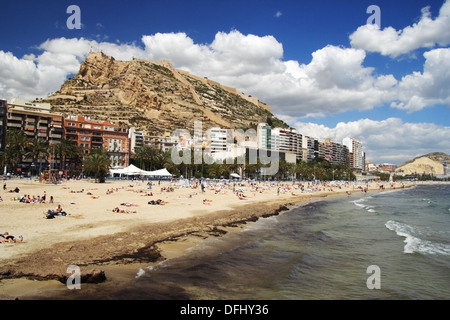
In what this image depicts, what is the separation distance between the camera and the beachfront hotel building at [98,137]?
3450 inches

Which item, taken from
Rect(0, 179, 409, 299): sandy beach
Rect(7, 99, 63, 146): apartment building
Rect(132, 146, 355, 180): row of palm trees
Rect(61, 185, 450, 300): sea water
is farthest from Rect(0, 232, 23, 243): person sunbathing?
Rect(7, 99, 63, 146): apartment building

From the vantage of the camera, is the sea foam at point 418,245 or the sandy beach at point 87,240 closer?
the sandy beach at point 87,240

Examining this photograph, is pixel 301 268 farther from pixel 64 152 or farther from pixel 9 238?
pixel 64 152

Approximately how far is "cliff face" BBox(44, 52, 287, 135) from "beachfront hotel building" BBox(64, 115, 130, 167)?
2931 centimetres

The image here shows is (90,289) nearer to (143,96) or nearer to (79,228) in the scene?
(79,228)

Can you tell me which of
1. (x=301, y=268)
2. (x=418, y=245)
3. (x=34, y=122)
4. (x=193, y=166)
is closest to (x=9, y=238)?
(x=301, y=268)

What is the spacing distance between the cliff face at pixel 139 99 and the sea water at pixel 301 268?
374 feet

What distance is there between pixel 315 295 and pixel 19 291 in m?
8.99

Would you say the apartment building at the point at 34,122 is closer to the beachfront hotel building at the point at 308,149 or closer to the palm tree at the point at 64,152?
the palm tree at the point at 64,152

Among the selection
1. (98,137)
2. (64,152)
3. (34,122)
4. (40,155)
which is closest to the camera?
(64,152)

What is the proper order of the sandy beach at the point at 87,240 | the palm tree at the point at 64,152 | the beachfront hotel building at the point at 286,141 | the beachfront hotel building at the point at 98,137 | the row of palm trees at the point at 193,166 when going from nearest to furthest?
the sandy beach at the point at 87,240 < the palm tree at the point at 64,152 < the beachfront hotel building at the point at 98,137 < the row of palm trees at the point at 193,166 < the beachfront hotel building at the point at 286,141

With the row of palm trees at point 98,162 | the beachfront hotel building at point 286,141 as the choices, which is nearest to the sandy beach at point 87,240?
the row of palm trees at point 98,162

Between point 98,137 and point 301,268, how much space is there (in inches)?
3447

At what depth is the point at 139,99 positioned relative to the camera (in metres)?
148
